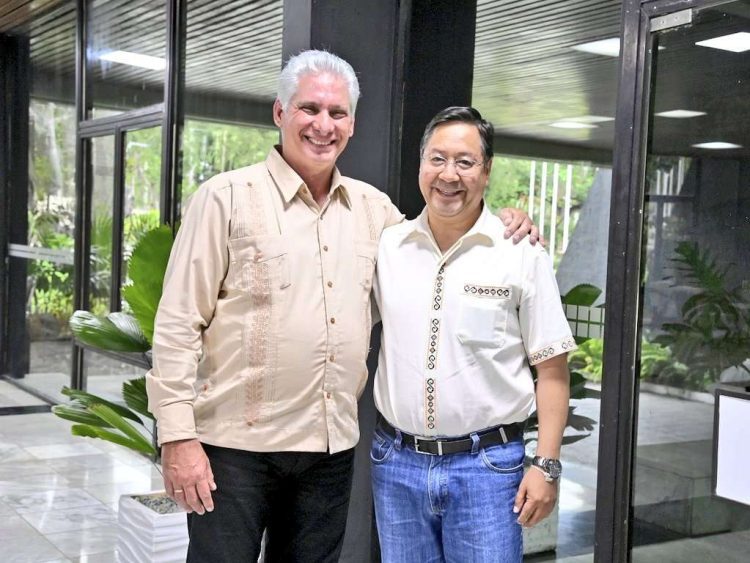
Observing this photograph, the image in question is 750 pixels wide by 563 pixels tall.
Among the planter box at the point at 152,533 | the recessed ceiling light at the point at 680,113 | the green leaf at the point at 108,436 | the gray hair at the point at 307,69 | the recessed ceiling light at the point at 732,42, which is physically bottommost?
the planter box at the point at 152,533

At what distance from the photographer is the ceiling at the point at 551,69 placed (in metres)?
2.07

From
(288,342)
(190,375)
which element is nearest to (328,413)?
(288,342)

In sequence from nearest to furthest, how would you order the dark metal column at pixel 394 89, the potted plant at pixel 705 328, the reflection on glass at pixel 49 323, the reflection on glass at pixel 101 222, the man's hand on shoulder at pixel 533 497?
the man's hand on shoulder at pixel 533 497 < the potted plant at pixel 705 328 < the dark metal column at pixel 394 89 < the reflection on glass at pixel 101 222 < the reflection on glass at pixel 49 323

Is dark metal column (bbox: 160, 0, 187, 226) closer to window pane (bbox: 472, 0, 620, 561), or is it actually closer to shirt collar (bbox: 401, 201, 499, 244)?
window pane (bbox: 472, 0, 620, 561)

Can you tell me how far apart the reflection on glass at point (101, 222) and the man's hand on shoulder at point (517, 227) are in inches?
182

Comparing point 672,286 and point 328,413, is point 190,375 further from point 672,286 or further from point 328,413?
point 672,286

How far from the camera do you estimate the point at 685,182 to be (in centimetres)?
213

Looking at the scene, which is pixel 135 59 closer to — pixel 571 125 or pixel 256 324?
pixel 571 125

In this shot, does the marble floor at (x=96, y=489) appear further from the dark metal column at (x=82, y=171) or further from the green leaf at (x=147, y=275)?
the green leaf at (x=147, y=275)

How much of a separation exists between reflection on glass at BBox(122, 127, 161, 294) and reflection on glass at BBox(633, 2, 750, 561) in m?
3.85

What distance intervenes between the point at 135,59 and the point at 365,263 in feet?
14.0

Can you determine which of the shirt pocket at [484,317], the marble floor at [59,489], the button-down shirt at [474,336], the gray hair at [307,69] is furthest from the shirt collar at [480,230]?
the marble floor at [59,489]

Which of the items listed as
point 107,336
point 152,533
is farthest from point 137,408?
point 152,533

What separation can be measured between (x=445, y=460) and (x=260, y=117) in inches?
123
